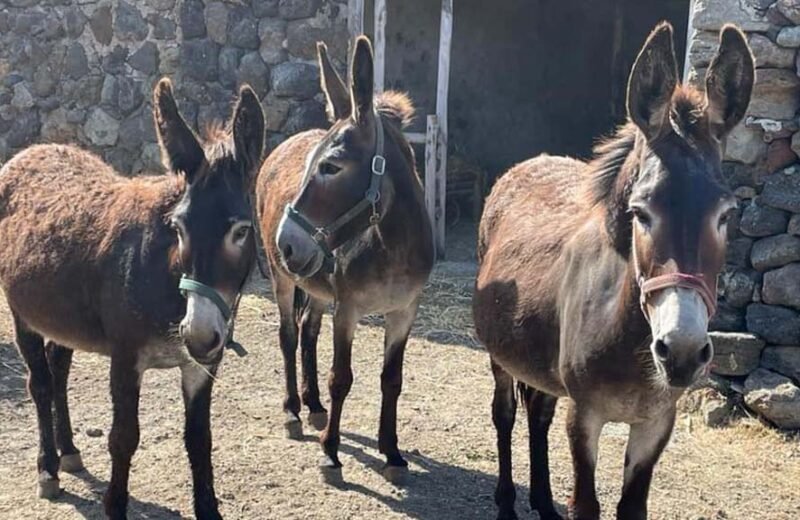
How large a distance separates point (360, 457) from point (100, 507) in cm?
136

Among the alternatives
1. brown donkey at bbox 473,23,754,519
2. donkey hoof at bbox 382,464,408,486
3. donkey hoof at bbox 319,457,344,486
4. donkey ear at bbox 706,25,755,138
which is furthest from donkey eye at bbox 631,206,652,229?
donkey hoof at bbox 319,457,344,486

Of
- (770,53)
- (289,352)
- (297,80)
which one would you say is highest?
(770,53)

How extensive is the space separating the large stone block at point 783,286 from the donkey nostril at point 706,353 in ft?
10.7

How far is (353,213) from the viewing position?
163 inches

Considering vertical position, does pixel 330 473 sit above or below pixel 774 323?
below

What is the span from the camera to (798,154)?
5344mm

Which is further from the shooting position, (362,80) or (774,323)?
(774,323)

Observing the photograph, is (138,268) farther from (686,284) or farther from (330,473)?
(686,284)

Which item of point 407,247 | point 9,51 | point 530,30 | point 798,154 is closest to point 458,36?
point 530,30

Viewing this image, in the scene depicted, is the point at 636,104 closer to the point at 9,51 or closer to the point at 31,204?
the point at 31,204

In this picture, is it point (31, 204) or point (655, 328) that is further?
point (31, 204)

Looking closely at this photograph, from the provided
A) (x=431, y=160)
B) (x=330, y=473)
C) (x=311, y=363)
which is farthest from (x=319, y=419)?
(x=431, y=160)

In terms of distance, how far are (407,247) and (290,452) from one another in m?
1.32

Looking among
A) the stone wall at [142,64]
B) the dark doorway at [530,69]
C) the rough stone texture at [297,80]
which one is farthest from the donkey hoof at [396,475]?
the dark doorway at [530,69]
